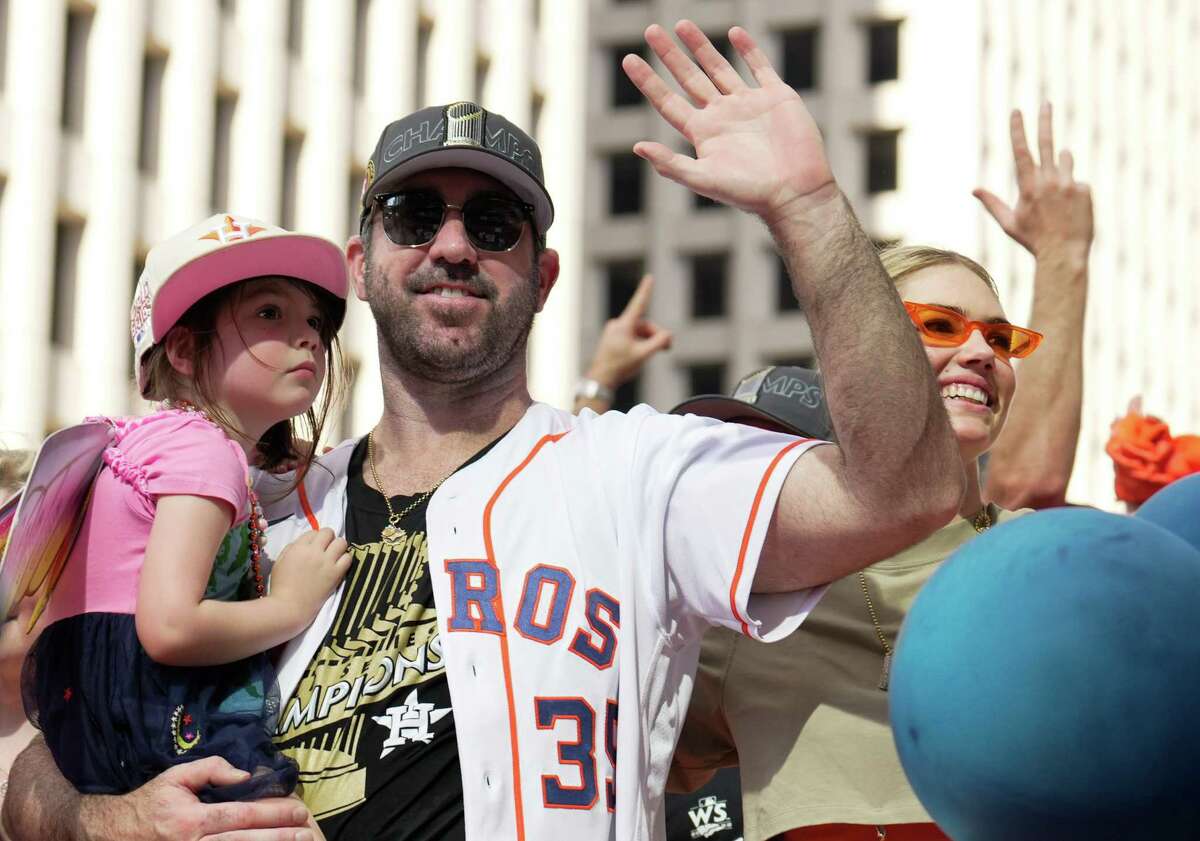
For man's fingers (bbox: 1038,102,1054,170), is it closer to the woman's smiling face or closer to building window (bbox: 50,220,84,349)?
the woman's smiling face

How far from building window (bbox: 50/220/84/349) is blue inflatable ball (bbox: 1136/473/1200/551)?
22782 mm

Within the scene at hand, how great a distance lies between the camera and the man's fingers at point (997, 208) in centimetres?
556

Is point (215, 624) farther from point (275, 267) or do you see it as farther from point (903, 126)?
point (903, 126)

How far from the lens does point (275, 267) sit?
4457 millimetres

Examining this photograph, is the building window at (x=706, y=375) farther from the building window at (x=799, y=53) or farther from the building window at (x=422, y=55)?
the building window at (x=422, y=55)

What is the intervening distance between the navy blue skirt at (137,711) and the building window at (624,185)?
156 feet

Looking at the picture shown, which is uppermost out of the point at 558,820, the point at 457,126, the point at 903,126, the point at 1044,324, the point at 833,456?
the point at 903,126

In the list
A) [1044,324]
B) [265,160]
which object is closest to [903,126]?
[265,160]

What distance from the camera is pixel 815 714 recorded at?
14.0 ft

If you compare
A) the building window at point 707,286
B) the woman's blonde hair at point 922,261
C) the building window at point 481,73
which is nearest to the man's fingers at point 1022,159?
the woman's blonde hair at point 922,261

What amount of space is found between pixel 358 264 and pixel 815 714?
148 cm

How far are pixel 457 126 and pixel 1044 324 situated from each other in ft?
5.52

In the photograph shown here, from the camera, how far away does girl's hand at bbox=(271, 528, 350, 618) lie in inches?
160

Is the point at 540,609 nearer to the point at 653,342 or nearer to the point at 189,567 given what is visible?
the point at 189,567
